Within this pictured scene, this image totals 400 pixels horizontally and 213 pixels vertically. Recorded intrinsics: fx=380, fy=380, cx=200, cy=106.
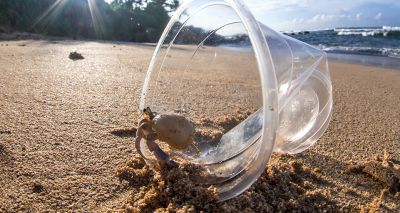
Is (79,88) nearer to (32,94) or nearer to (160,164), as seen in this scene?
(32,94)

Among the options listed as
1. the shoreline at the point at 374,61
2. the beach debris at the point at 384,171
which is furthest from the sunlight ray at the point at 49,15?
the beach debris at the point at 384,171

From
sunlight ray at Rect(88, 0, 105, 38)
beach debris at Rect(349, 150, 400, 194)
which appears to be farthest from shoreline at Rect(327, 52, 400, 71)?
sunlight ray at Rect(88, 0, 105, 38)

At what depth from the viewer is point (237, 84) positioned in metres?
2.59

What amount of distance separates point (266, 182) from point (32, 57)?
13.5 ft

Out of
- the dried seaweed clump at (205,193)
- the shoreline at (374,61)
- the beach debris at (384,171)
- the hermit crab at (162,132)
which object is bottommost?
the beach debris at (384,171)

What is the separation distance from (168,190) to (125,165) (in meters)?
0.34

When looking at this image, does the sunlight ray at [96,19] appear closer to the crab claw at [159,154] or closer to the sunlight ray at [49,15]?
the sunlight ray at [49,15]

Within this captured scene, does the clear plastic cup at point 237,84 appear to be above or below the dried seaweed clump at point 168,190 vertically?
above

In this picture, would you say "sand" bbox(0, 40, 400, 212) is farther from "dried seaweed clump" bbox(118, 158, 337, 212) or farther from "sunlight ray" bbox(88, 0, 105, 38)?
"sunlight ray" bbox(88, 0, 105, 38)

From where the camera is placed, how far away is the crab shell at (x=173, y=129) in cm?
156

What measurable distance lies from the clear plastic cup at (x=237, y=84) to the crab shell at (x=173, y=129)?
13 cm

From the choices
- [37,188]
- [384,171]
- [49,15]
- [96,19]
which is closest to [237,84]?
[384,171]

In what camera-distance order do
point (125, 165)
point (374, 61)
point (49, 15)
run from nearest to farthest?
point (125, 165) → point (374, 61) → point (49, 15)

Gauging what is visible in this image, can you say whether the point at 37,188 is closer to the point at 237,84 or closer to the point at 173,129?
the point at 173,129
